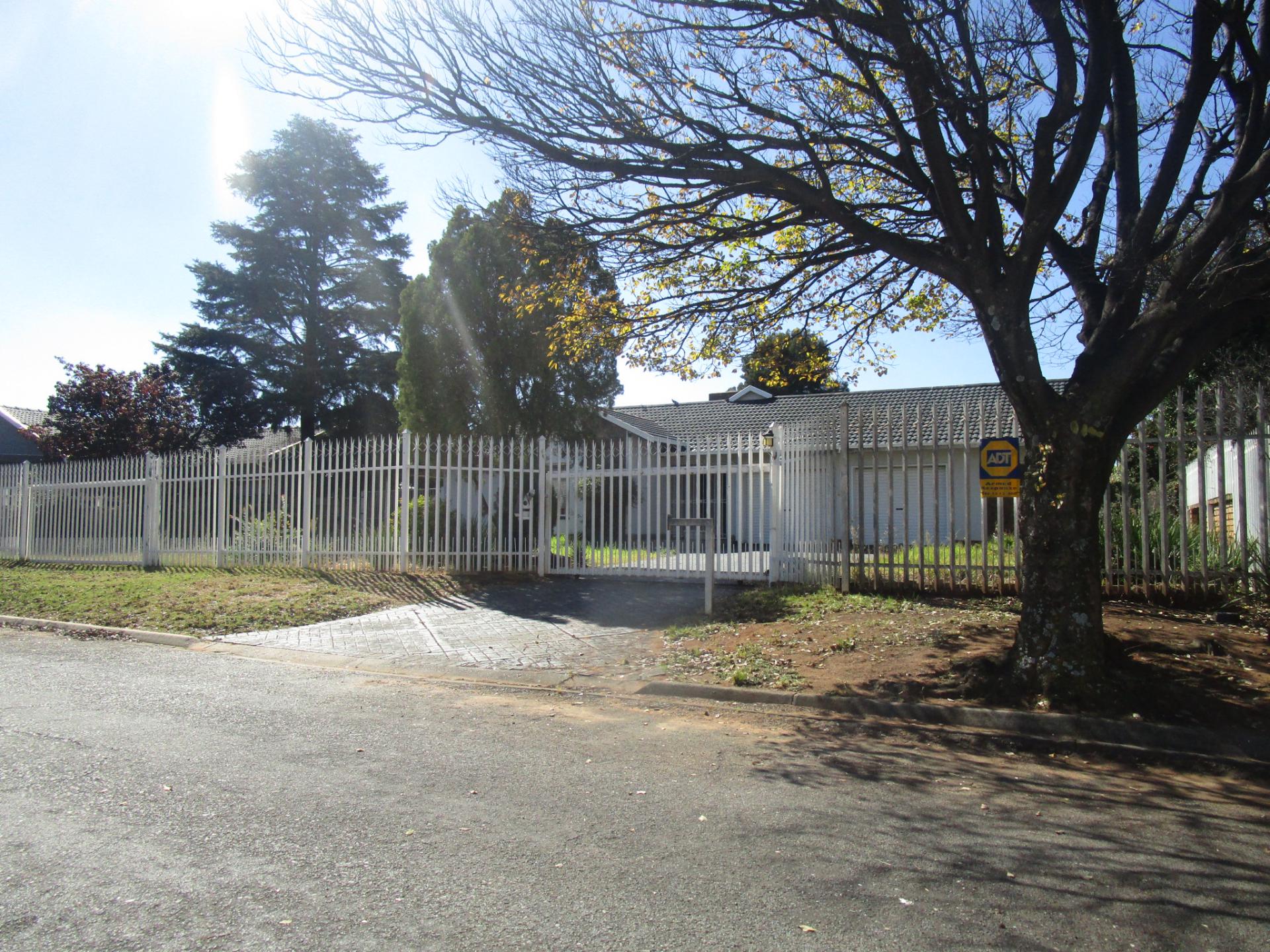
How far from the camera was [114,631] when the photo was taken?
10148 millimetres

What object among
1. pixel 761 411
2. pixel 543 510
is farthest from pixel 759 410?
pixel 543 510

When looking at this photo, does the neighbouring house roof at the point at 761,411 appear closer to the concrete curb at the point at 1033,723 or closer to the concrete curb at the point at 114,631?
the concrete curb at the point at 114,631

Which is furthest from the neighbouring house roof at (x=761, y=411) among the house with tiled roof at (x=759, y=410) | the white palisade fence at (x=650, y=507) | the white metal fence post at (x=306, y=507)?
the white metal fence post at (x=306, y=507)

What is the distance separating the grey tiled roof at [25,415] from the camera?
126 feet

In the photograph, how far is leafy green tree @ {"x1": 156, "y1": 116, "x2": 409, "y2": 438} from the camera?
33.5 metres

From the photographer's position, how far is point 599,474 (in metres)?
13.1

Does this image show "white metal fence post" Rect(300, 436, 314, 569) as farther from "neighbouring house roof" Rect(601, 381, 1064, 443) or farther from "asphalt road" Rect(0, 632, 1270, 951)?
"neighbouring house roof" Rect(601, 381, 1064, 443)

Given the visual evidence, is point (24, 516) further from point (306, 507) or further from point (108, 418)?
point (306, 507)

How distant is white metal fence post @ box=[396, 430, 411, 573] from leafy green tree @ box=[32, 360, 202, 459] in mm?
16009

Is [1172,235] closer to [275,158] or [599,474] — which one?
[599,474]

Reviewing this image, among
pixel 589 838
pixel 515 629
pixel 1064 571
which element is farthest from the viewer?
pixel 515 629

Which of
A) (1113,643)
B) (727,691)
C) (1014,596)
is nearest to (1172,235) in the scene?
(1113,643)

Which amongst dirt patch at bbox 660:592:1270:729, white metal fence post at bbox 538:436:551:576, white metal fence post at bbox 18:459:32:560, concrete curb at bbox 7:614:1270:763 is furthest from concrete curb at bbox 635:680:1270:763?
white metal fence post at bbox 18:459:32:560

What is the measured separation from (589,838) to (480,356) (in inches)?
514
